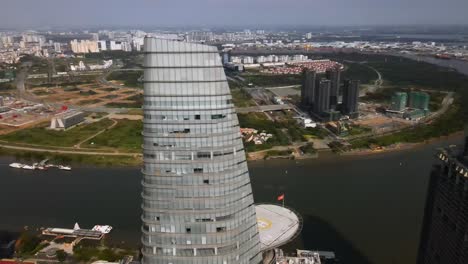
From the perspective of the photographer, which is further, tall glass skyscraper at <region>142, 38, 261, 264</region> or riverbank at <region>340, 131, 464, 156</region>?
riverbank at <region>340, 131, 464, 156</region>

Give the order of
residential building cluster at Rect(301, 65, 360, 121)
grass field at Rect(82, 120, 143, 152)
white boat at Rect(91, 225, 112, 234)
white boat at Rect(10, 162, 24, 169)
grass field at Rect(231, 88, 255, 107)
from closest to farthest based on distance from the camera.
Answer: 1. white boat at Rect(91, 225, 112, 234)
2. white boat at Rect(10, 162, 24, 169)
3. grass field at Rect(82, 120, 143, 152)
4. residential building cluster at Rect(301, 65, 360, 121)
5. grass field at Rect(231, 88, 255, 107)

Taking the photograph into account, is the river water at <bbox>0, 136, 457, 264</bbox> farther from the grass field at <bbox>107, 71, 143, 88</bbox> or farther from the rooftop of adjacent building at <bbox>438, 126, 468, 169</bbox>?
the grass field at <bbox>107, 71, 143, 88</bbox>

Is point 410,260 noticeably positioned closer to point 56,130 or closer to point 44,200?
point 44,200


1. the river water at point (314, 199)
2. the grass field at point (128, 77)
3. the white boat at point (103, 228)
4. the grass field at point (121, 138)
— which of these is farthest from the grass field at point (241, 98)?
the white boat at point (103, 228)

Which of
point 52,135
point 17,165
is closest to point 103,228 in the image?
point 17,165

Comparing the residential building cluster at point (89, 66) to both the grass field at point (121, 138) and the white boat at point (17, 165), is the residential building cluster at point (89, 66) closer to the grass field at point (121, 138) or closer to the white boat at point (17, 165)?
the grass field at point (121, 138)

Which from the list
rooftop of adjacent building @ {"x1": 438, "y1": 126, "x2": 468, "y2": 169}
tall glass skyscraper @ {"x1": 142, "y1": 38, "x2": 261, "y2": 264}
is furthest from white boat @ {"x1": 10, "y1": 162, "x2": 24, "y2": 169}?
rooftop of adjacent building @ {"x1": 438, "y1": 126, "x2": 468, "y2": 169}

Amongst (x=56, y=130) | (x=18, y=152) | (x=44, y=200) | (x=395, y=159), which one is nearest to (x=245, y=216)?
(x=44, y=200)

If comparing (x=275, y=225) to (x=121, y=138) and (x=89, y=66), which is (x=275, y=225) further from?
(x=89, y=66)
